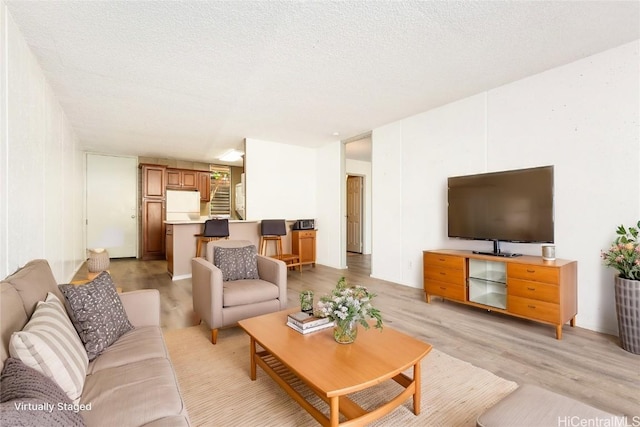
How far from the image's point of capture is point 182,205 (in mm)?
7746

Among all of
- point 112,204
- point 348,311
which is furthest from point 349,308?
point 112,204

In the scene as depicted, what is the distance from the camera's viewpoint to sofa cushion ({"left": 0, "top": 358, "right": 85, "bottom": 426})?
726mm

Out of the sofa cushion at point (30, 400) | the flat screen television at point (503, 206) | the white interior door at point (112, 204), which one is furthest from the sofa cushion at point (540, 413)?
the white interior door at point (112, 204)

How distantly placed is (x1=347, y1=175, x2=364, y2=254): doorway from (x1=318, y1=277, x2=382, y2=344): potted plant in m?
6.46

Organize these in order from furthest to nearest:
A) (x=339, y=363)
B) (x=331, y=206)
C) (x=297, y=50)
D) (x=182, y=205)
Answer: (x=182, y=205)
(x=331, y=206)
(x=297, y=50)
(x=339, y=363)

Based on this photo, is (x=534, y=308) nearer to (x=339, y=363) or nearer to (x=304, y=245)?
(x=339, y=363)

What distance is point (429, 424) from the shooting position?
1564mm

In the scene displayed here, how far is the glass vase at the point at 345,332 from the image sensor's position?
1.71 m

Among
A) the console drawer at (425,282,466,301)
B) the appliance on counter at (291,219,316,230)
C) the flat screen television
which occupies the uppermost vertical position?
the flat screen television

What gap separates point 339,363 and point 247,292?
4.75 ft

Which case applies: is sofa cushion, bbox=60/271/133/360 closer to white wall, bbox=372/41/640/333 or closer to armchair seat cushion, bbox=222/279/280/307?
armchair seat cushion, bbox=222/279/280/307

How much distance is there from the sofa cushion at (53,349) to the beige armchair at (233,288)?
116 cm

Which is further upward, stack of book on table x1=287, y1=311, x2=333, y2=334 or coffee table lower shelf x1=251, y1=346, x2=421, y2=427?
stack of book on table x1=287, y1=311, x2=333, y2=334

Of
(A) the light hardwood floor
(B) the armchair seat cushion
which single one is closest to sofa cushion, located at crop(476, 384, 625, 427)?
(A) the light hardwood floor
